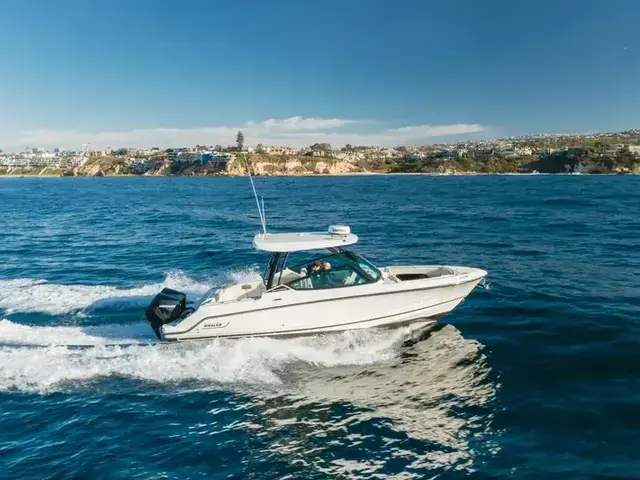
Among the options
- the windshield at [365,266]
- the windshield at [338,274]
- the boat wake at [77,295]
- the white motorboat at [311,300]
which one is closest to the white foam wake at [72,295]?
the boat wake at [77,295]

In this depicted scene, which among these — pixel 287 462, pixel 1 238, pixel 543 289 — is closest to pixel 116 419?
pixel 287 462

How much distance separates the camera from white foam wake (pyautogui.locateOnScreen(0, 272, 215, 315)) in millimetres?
15812

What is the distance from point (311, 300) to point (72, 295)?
9.98 m

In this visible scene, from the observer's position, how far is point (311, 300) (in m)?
11.9

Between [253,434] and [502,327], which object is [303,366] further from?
[502,327]

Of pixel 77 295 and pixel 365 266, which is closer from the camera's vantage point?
pixel 365 266

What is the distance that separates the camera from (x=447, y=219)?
37.8 meters

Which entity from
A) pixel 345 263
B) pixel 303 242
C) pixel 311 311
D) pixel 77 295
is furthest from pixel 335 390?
pixel 77 295

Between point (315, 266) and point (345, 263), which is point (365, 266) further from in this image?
point (315, 266)

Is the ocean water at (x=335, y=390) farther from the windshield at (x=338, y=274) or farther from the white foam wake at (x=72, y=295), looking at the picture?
the windshield at (x=338, y=274)

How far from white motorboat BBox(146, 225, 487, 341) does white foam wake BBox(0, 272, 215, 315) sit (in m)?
4.79

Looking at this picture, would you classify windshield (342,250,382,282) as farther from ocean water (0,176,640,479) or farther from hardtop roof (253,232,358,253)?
ocean water (0,176,640,479)

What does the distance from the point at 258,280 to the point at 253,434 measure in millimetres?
5488

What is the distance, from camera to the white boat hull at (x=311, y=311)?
38.7 feet
